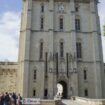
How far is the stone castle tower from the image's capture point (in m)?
40.2

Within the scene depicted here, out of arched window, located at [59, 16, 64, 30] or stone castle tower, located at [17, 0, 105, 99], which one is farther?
arched window, located at [59, 16, 64, 30]

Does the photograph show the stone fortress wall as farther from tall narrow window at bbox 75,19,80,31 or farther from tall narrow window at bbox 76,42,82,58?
tall narrow window at bbox 75,19,80,31

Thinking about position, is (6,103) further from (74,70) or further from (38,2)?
(38,2)

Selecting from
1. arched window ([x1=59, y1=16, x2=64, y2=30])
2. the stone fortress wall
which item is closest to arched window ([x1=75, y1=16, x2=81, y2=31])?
arched window ([x1=59, y1=16, x2=64, y2=30])

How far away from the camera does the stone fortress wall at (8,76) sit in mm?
44219

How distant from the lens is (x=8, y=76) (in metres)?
44.9

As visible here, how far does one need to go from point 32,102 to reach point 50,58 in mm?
17121

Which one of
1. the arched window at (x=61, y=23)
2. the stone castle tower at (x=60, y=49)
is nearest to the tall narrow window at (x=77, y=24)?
the stone castle tower at (x=60, y=49)

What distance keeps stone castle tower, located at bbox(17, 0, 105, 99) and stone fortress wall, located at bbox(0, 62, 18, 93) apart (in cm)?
440

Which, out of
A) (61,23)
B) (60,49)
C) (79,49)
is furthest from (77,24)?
(60,49)

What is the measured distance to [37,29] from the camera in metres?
43.8

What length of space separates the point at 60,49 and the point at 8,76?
11.8 meters

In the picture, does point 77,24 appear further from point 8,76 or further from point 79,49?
point 8,76

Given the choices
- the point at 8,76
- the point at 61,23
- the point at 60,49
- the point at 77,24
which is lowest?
the point at 8,76
